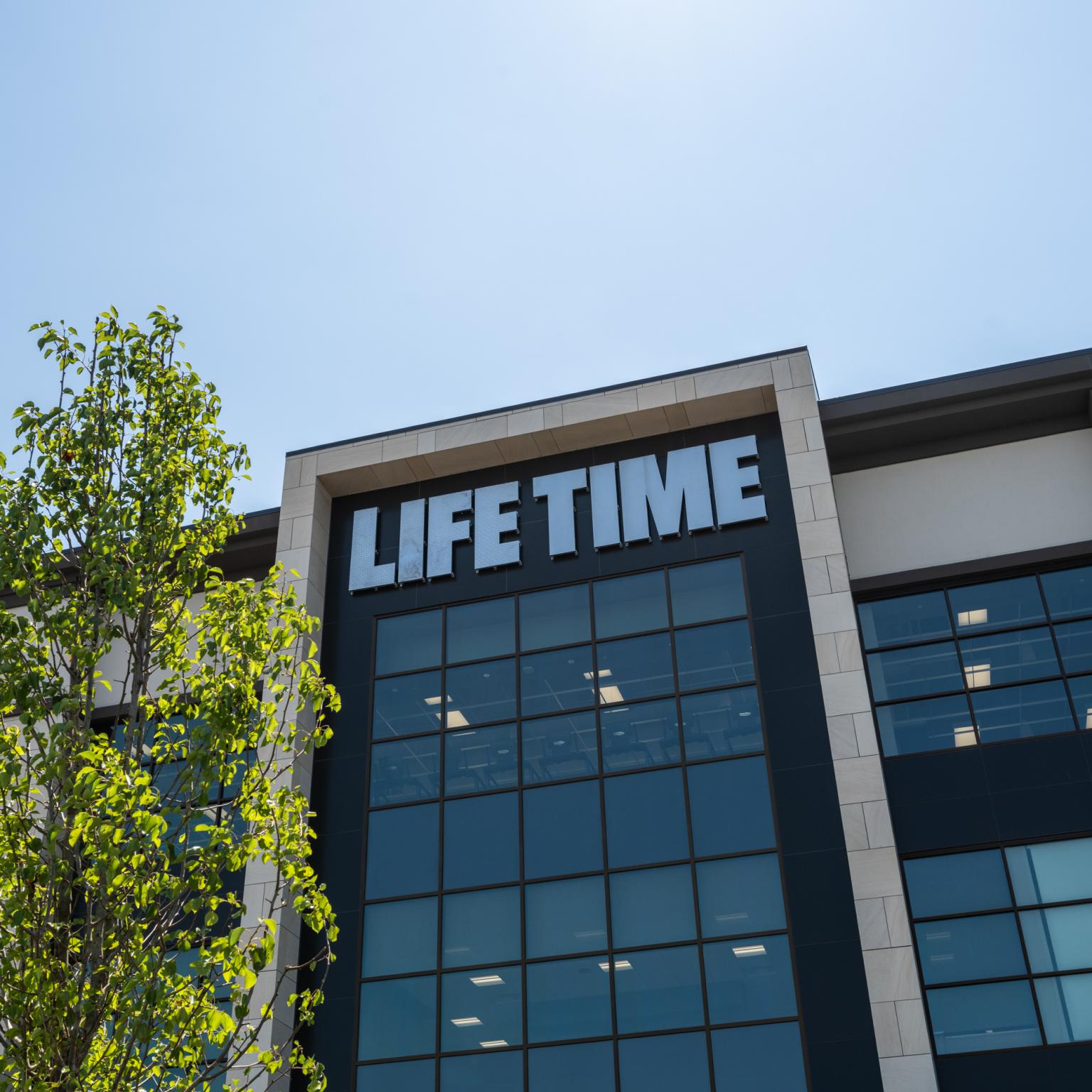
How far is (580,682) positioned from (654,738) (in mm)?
1915

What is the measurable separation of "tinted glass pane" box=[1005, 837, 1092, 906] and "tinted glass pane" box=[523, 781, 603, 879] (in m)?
6.97

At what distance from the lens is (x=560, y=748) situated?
77.7ft

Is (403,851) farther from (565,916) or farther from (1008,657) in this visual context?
(1008,657)

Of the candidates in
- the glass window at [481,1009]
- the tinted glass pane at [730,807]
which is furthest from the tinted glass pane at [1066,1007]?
the glass window at [481,1009]

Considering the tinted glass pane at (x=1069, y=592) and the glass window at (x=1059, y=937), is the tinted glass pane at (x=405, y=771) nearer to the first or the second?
the glass window at (x=1059, y=937)

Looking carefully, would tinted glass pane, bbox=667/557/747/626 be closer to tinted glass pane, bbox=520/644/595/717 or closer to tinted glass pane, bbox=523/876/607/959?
tinted glass pane, bbox=520/644/595/717

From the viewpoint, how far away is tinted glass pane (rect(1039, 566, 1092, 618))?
918 inches

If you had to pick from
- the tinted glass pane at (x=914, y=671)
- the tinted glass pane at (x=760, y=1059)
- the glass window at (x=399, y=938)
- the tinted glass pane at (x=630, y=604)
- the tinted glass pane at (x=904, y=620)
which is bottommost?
the tinted glass pane at (x=760, y=1059)

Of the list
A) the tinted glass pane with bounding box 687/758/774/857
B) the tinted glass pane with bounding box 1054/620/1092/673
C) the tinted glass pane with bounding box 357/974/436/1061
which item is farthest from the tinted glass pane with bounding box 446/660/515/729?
the tinted glass pane with bounding box 1054/620/1092/673

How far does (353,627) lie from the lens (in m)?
26.3

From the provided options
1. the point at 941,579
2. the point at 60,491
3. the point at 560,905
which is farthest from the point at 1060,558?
the point at 60,491

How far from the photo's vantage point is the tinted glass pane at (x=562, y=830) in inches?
883

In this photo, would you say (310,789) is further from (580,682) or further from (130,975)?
(130,975)

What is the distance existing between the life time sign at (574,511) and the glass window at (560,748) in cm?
350
